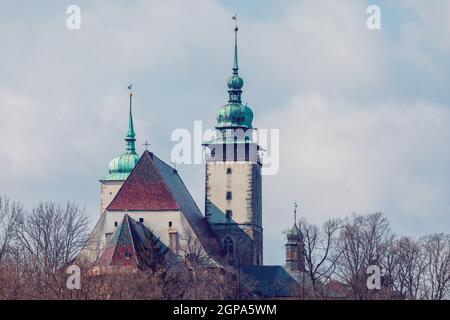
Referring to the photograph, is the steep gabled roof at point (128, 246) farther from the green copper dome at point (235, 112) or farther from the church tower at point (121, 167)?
the church tower at point (121, 167)

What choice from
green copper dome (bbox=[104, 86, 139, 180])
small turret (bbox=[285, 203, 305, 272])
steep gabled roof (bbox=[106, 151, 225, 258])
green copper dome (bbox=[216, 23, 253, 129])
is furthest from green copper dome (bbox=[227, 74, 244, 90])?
green copper dome (bbox=[104, 86, 139, 180])

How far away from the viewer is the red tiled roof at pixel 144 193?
272 ft

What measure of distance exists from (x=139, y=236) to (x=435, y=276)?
14.8 meters

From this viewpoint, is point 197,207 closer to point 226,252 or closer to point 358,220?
point 226,252

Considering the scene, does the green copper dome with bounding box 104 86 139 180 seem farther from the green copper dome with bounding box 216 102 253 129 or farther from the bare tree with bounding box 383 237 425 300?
the bare tree with bounding box 383 237 425 300

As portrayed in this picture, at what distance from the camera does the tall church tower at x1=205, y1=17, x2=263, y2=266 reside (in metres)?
92.2

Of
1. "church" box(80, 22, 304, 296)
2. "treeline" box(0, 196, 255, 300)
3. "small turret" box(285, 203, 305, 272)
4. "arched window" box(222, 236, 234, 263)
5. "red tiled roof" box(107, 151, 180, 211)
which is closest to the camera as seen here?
"treeline" box(0, 196, 255, 300)

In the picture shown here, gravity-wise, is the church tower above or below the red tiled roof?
above

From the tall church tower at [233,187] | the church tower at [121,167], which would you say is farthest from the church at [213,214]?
the church tower at [121,167]

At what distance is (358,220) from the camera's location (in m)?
82.5

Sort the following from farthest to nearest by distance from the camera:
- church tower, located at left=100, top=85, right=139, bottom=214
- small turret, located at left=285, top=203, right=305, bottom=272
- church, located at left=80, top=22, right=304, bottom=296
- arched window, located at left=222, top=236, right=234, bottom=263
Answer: church tower, located at left=100, top=85, right=139, bottom=214 → small turret, located at left=285, top=203, right=305, bottom=272 → arched window, located at left=222, top=236, right=234, bottom=263 → church, located at left=80, top=22, right=304, bottom=296

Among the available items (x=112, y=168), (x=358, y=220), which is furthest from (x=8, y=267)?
(x=112, y=168)

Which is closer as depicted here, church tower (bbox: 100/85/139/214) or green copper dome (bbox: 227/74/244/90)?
green copper dome (bbox: 227/74/244/90)
